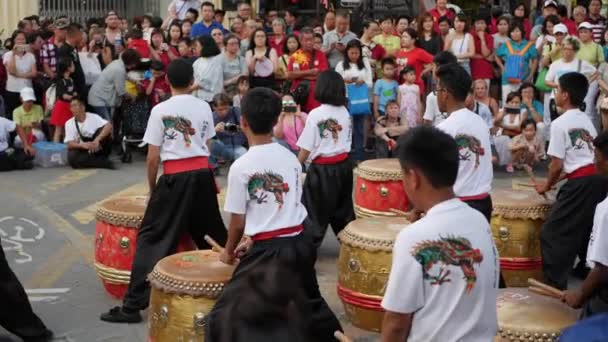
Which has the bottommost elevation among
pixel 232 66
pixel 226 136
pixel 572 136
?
pixel 226 136

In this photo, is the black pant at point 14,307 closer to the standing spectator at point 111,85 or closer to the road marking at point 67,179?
the road marking at point 67,179

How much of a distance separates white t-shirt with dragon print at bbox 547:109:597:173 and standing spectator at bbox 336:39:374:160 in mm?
5919

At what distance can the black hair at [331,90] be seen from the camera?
28.3 feet

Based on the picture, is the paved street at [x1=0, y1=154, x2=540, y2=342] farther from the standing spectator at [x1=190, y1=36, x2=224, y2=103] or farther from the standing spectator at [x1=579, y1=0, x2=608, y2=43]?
the standing spectator at [x1=579, y1=0, x2=608, y2=43]

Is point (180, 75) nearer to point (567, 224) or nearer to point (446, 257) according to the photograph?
point (567, 224)

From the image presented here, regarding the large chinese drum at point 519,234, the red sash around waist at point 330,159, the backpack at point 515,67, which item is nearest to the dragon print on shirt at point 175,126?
the red sash around waist at point 330,159

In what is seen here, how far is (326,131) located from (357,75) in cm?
504

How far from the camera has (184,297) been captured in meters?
5.96

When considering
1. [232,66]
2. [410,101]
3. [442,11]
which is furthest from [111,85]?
[442,11]

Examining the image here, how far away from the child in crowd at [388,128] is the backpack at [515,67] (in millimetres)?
1909

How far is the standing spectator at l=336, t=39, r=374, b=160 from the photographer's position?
44.6ft

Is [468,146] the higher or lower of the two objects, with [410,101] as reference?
higher

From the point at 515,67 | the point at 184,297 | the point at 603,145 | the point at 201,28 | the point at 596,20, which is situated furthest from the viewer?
the point at 596,20

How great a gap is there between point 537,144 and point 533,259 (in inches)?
217
